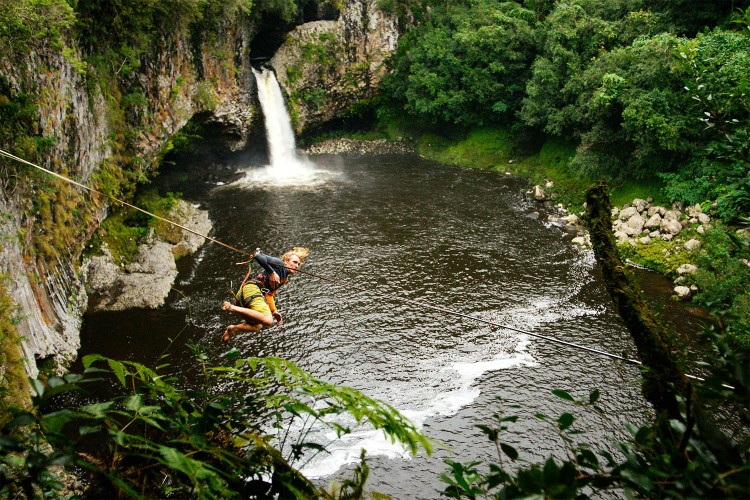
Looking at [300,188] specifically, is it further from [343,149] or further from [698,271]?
[698,271]

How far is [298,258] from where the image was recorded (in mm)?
8453

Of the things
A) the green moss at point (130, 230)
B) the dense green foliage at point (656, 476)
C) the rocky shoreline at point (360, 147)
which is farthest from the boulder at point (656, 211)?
the dense green foliage at point (656, 476)

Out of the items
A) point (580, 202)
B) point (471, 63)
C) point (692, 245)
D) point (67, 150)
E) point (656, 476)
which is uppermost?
point (471, 63)

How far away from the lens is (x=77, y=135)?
13.0 meters

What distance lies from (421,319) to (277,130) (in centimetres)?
1851

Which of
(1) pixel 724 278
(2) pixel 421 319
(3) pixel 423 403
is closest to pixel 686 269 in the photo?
(1) pixel 724 278

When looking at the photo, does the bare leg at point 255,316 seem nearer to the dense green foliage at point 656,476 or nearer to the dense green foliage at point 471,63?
the dense green foliage at point 656,476

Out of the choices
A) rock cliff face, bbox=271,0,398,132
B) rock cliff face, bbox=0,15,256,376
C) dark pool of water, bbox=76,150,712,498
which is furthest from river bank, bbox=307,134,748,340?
rock cliff face, bbox=0,15,256,376

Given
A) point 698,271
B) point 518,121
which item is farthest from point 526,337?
point 518,121

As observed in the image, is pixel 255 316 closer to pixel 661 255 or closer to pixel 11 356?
pixel 11 356

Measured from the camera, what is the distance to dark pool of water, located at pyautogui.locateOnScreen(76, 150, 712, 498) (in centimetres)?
1051

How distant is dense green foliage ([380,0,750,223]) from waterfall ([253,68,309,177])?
22.2ft

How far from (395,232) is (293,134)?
13.2 metres

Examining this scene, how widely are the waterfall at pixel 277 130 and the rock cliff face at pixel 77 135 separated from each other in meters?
0.97
